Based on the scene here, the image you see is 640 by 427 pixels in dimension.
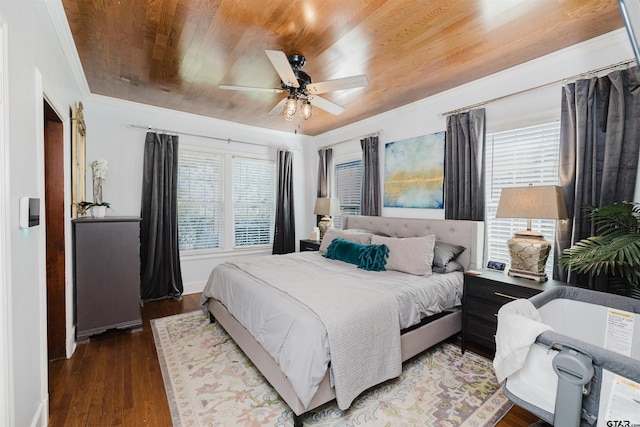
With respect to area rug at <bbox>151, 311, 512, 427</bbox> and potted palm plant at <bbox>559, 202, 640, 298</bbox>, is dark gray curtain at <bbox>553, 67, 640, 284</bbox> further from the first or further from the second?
area rug at <bbox>151, 311, 512, 427</bbox>

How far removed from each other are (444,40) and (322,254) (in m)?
2.59

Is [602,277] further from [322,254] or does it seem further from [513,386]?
[322,254]

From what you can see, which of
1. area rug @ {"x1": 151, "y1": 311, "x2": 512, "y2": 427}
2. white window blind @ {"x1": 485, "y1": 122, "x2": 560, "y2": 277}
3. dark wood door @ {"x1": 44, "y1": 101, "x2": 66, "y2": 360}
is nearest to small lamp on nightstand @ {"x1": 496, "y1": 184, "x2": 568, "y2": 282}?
white window blind @ {"x1": 485, "y1": 122, "x2": 560, "y2": 277}

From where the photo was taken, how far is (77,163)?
2.84 meters

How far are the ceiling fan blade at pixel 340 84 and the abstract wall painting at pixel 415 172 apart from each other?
1.59m

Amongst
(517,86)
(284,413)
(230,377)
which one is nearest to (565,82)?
(517,86)

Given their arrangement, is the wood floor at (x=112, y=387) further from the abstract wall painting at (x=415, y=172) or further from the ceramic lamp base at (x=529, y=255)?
the abstract wall painting at (x=415, y=172)

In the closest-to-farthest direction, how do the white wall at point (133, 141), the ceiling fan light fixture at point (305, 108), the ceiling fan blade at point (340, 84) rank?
the ceiling fan blade at point (340, 84), the ceiling fan light fixture at point (305, 108), the white wall at point (133, 141)

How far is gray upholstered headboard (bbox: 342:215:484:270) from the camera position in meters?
2.88

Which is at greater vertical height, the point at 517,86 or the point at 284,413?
the point at 517,86

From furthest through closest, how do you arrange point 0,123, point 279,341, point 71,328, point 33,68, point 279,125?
point 279,125, point 71,328, point 279,341, point 33,68, point 0,123

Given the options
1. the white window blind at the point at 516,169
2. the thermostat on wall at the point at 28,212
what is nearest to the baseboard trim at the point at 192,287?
the thermostat on wall at the point at 28,212

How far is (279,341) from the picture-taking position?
182 cm

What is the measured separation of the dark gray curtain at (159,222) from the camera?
381 centimetres
